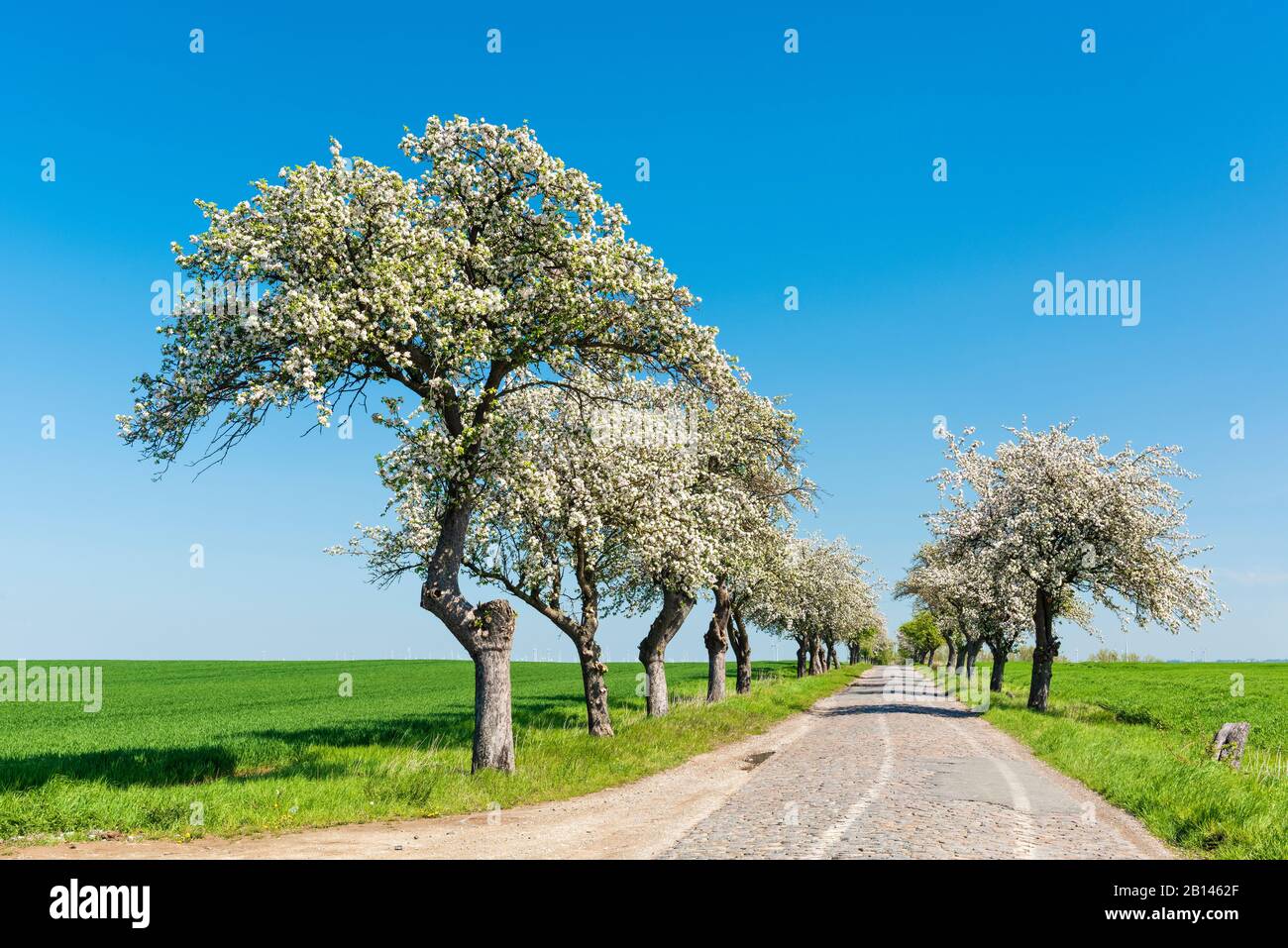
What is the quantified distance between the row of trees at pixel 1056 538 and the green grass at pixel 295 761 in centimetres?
1159

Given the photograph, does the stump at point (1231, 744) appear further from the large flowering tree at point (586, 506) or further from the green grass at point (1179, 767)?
the large flowering tree at point (586, 506)

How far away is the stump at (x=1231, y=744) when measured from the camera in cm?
2014

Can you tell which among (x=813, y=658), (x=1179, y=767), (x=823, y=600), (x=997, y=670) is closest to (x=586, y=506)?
(x=1179, y=767)

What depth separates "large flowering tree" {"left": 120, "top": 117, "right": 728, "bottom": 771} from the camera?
14.6 m

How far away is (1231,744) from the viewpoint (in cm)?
2061

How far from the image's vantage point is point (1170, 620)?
110 ft

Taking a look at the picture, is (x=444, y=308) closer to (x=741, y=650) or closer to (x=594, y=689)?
(x=594, y=689)

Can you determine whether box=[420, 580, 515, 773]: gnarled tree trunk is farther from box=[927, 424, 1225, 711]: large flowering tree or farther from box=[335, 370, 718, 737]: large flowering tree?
box=[927, 424, 1225, 711]: large flowering tree

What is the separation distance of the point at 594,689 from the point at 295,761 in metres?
9.02

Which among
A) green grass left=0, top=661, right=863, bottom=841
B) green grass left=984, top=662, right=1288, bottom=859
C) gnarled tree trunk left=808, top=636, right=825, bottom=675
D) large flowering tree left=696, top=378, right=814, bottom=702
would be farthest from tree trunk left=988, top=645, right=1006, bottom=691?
gnarled tree trunk left=808, top=636, right=825, bottom=675

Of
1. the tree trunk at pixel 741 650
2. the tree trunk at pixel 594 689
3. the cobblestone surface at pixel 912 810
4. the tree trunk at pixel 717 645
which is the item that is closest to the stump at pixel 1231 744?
the cobblestone surface at pixel 912 810
